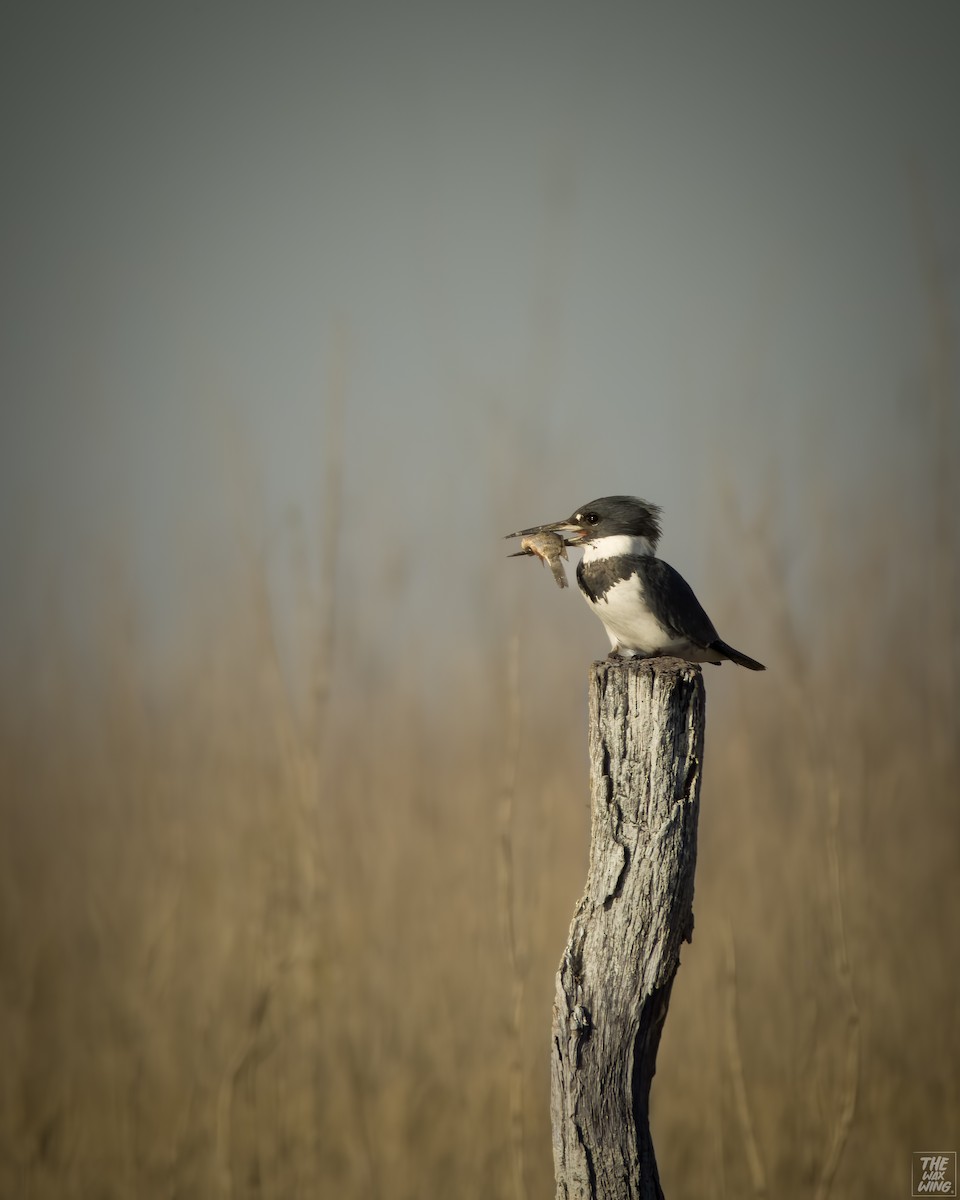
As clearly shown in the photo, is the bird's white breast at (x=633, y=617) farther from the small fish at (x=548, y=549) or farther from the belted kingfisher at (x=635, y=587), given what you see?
the small fish at (x=548, y=549)

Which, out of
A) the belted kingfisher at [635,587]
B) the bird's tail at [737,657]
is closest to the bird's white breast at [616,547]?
the belted kingfisher at [635,587]

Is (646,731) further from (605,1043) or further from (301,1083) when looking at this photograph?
(301,1083)

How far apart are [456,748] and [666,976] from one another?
2.10 metres

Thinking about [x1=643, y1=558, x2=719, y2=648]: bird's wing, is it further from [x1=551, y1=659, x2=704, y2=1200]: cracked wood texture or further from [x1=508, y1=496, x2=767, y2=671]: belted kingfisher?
[x1=551, y1=659, x2=704, y2=1200]: cracked wood texture

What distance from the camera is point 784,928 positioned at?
10.3ft

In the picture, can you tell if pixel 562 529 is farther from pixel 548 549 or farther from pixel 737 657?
pixel 737 657

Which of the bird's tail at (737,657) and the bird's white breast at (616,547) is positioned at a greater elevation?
the bird's white breast at (616,547)

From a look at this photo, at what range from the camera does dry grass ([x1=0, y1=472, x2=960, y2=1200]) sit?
2.74 metres

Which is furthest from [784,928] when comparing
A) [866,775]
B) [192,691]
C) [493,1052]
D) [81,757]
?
[81,757]

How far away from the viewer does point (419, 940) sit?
329cm

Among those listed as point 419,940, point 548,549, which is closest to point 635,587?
point 548,549

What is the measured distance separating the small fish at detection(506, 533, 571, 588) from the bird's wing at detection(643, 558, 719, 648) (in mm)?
221

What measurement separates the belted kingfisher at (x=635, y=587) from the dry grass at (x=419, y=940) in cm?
32

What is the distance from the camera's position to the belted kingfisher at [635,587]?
2342 mm
